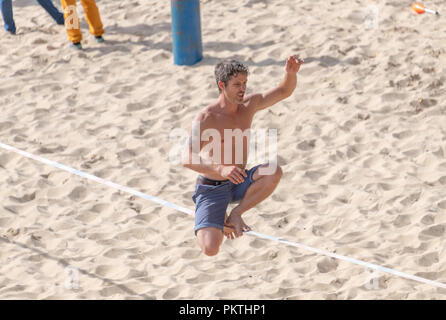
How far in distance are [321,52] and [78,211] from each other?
3.30 metres

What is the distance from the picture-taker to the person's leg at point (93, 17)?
8141 mm

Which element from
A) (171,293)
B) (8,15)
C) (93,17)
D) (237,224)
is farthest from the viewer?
(8,15)

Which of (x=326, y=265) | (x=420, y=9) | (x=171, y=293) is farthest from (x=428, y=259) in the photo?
(x=420, y=9)

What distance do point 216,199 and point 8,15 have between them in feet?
16.1

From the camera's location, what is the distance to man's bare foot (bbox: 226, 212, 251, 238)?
176 inches


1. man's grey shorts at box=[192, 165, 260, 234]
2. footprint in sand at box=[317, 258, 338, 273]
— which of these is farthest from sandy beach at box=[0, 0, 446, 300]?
man's grey shorts at box=[192, 165, 260, 234]

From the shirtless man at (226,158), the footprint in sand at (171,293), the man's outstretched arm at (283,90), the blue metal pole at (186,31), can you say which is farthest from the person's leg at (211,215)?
the blue metal pole at (186,31)

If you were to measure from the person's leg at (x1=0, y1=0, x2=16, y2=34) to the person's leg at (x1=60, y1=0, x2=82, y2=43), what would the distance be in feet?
2.49

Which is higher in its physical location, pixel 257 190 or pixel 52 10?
pixel 257 190

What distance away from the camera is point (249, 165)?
634cm

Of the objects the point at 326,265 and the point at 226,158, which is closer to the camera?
the point at 226,158

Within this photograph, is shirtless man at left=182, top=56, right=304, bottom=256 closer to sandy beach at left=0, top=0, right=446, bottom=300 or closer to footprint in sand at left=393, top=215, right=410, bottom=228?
sandy beach at left=0, top=0, right=446, bottom=300

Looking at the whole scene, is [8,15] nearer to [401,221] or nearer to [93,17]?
[93,17]

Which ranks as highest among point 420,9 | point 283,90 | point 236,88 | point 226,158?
point 236,88
